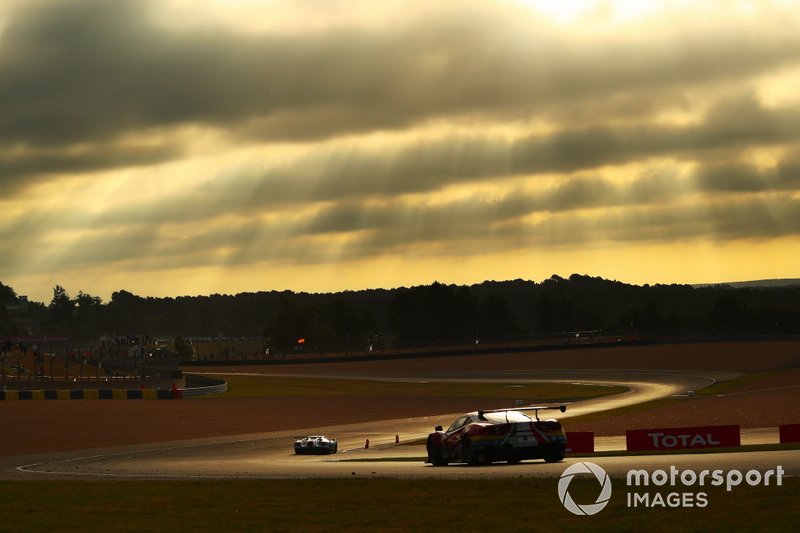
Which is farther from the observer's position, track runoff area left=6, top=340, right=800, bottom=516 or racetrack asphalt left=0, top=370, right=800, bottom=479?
racetrack asphalt left=0, top=370, right=800, bottom=479

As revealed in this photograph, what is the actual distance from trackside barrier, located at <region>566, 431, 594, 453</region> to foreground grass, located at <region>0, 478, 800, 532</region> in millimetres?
10708

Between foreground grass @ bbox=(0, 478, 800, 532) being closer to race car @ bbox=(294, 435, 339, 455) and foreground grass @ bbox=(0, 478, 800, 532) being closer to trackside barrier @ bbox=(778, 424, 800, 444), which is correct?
trackside barrier @ bbox=(778, 424, 800, 444)

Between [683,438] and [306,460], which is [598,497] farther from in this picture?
[306,460]

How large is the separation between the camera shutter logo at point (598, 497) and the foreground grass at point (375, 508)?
6.2 inches

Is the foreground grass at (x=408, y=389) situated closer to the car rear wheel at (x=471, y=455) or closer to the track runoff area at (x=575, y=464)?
the track runoff area at (x=575, y=464)

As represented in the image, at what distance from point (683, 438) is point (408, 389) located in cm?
8191

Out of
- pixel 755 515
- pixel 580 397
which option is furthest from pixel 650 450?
pixel 580 397

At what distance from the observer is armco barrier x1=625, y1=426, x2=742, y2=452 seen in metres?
33.9

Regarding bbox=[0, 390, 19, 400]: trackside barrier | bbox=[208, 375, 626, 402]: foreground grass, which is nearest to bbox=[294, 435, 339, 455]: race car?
bbox=[208, 375, 626, 402]: foreground grass

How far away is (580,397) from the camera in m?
94.5

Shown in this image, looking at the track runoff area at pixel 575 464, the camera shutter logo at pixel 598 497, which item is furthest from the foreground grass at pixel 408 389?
the camera shutter logo at pixel 598 497

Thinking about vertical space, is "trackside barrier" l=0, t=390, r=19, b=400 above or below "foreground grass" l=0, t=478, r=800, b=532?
above

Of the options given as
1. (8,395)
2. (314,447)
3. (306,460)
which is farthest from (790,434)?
A: (8,395)

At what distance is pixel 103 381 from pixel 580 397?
52822 mm
